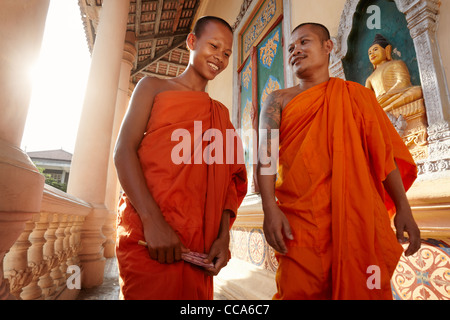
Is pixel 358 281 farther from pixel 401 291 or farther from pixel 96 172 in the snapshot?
pixel 96 172

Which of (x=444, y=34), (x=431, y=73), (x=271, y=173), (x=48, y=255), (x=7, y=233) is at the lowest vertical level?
(x=48, y=255)

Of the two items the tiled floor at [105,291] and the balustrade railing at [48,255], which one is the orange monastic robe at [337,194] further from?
the tiled floor at [105,291]

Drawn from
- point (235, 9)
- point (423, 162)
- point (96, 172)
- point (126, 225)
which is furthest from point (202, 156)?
point (235, 9)

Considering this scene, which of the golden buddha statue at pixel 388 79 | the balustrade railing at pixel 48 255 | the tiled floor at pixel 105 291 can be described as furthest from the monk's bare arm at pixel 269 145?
the tiled floor at pixel 105 291

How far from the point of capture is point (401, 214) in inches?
48.8

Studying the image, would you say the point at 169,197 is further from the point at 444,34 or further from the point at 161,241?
the point at 444,34

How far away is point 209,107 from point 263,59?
126 inches

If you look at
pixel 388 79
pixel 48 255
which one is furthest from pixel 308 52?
pixel 48 255

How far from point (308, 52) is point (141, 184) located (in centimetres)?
124

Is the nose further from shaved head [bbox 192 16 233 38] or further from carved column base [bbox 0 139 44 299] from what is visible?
carved column base [bbox 0 139 44 299]

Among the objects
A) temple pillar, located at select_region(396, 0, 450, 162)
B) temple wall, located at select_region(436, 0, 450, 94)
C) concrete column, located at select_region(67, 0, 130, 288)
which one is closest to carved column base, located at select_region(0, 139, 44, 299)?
temple pillar, located at select_region(396, 0, 450, 162)

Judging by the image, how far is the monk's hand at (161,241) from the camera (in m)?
0.83

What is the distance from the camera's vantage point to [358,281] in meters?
1.05
